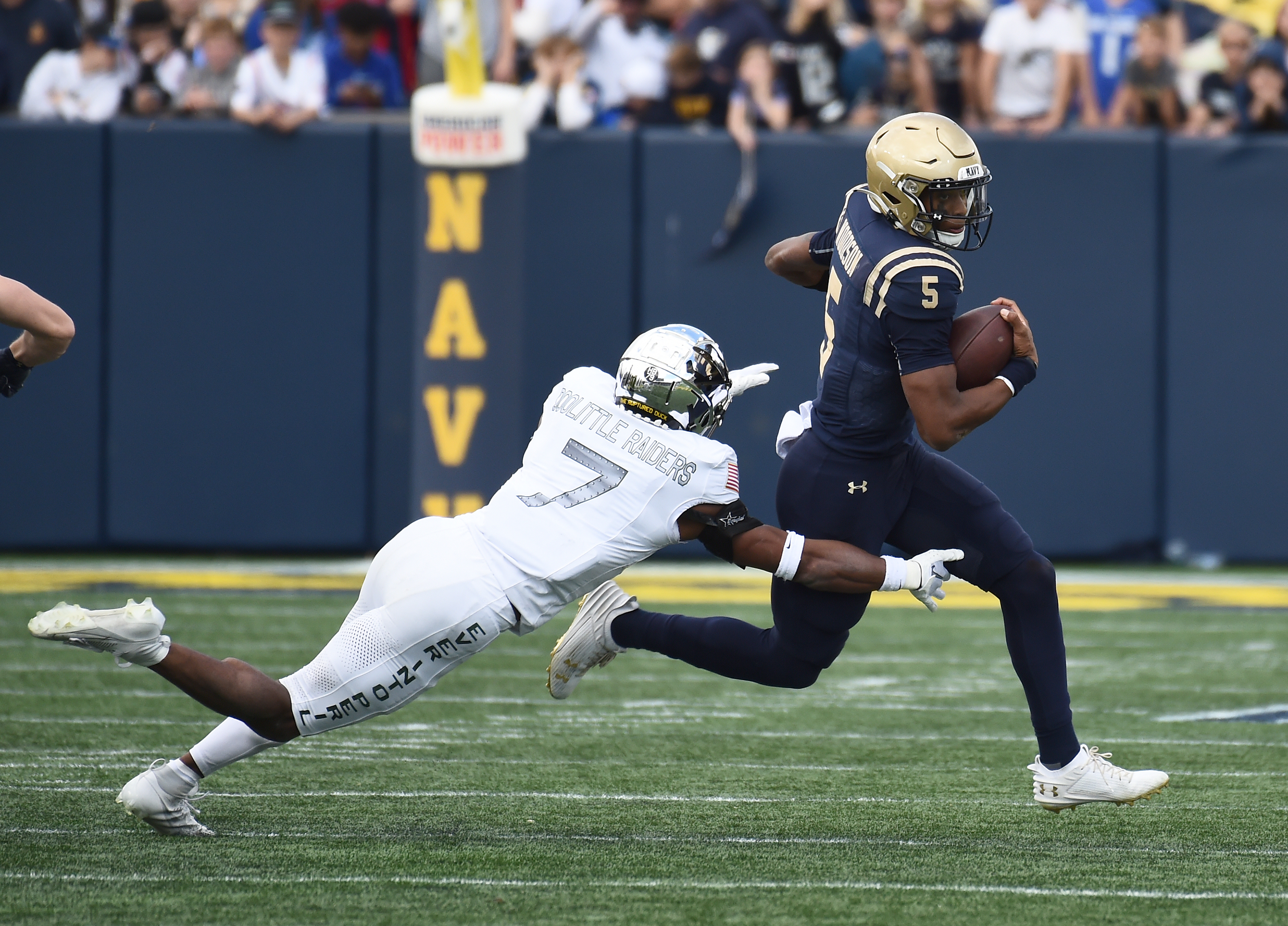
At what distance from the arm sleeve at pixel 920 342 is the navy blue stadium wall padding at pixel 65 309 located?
6530mm

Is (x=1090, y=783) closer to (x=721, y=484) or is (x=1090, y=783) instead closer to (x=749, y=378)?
(x=721, y=484)

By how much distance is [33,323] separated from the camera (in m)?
3.74

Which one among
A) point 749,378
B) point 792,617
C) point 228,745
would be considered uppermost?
point 749,378

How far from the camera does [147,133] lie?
9.31 meters

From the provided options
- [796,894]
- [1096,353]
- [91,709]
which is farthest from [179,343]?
[796,894]

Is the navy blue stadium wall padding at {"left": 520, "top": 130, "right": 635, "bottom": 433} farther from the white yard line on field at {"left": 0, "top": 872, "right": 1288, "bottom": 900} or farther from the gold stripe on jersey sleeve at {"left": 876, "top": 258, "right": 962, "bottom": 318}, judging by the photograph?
the white yard line on field at {"left": 0, "top": 872, "right": 1288, "bottom": 900}

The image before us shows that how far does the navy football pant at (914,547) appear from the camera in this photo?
3975 mm

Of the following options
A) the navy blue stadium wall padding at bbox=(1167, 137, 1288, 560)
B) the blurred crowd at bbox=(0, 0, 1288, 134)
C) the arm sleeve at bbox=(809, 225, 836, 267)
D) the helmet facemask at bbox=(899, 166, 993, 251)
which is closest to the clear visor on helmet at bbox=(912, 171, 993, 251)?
the helmet facemask at bbox=(899, 166, 993, 251)

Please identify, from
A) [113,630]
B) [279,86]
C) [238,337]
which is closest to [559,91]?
[279,86]

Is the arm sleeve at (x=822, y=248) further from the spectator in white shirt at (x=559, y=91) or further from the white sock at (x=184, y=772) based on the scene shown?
the spectator in white shirt at (x=559, y=91)

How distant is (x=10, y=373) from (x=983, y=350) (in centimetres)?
223

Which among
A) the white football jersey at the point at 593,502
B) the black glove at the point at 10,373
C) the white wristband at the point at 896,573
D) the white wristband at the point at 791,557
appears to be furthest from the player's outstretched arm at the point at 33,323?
the white wristband at the point at 896,573

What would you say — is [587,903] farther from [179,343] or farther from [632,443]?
[179,343]

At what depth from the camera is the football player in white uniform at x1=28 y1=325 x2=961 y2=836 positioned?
3.69 metres
